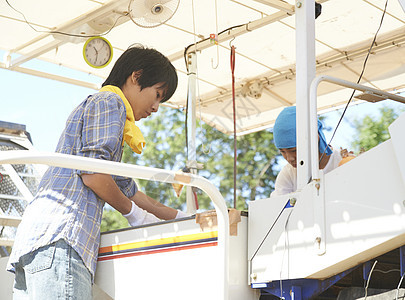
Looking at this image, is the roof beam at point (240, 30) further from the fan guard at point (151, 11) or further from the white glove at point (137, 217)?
the white glove at point (137, 217)

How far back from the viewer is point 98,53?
5766 mm

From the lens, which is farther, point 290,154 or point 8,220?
point 8,220

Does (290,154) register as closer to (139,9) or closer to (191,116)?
(139,9)

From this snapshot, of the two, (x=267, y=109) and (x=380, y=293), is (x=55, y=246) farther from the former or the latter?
(x=267, y=109)

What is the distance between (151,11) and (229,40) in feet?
3.32

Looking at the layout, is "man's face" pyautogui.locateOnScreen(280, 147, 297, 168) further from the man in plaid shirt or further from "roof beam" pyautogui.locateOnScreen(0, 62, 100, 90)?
"roof beam" pyautogui.locateOnScreen(0, 62, 100, 90)

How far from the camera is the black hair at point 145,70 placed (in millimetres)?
2928

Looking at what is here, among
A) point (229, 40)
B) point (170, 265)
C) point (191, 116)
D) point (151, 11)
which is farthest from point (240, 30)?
point (170, 265)

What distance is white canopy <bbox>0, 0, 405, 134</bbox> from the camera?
526cm

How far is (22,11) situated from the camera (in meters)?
5.37

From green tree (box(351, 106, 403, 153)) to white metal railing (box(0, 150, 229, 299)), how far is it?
57.3 ft

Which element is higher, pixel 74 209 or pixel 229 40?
pixel 229 40

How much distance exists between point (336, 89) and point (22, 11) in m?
2.93

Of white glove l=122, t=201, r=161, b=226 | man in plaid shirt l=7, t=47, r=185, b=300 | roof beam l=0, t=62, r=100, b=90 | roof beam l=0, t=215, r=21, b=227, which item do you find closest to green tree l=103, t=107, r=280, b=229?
roof beam l=0, t=62, r=100, b=90
